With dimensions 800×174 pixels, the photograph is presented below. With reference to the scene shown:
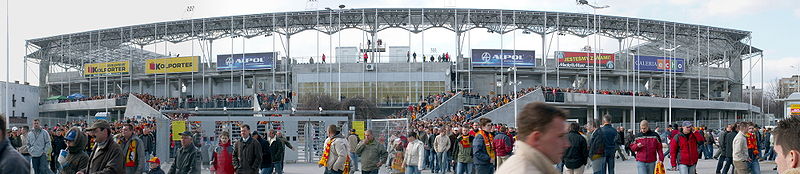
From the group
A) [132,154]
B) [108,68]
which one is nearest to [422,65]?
[108,68]

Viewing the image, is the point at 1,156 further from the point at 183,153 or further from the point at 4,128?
the point at 183,153

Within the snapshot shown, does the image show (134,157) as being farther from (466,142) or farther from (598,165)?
(598,165)

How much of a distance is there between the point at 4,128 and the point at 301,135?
889 inches

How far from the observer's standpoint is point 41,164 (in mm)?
17672

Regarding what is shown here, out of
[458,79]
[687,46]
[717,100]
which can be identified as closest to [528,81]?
[458,79]

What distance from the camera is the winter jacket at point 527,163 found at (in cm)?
370

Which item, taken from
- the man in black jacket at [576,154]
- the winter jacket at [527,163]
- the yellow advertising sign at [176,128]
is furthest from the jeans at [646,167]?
the yellow advertising sign at [176,128]

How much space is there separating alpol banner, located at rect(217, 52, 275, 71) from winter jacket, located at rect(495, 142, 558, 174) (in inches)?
2538

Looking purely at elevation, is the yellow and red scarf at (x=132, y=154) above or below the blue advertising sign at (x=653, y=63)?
below

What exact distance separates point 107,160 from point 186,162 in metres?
4.62

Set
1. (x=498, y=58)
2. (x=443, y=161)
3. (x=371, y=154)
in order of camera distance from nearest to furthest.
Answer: (x=371, y=154)
(x=443, y=161)
(x=498, y=58)

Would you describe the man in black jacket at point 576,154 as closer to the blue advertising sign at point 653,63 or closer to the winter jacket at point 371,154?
the winter jacket at point 371,154

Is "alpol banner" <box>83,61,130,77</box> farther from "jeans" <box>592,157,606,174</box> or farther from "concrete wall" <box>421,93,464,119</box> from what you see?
"jeans" <box>592,157,606,174</box>

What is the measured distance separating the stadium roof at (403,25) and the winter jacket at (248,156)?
4839cm
